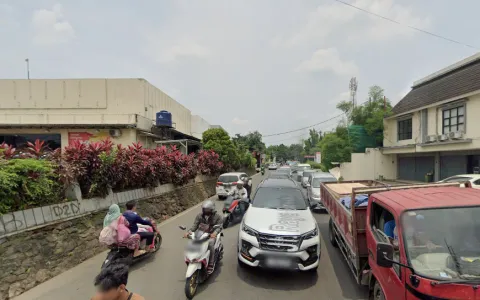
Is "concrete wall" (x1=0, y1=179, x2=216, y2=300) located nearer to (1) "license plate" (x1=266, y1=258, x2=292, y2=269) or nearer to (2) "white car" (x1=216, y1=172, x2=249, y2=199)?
(1) "license plate" (x1=266, y1=258, x2=292, y2=269)

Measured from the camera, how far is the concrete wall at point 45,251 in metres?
4.24

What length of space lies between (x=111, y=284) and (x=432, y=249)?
9.83ft

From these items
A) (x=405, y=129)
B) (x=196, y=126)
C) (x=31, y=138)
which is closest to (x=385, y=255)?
(x=31, y=138)

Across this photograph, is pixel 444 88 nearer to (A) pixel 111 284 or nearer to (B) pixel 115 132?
(B) pixel 115 132

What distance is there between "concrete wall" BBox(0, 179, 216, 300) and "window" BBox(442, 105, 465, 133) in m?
20.6

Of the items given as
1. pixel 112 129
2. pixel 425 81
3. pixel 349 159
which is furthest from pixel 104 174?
pixel 349 159

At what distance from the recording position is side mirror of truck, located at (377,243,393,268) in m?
2.65

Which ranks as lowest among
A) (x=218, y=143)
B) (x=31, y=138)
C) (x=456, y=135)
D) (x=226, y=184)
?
(x=226, y=184)

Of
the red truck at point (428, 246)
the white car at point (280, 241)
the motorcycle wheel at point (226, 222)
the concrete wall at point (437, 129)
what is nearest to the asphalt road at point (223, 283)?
the white car at point (280, 241)

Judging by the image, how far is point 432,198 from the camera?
125 inches

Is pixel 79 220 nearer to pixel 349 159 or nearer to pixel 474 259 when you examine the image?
pixel 474 259

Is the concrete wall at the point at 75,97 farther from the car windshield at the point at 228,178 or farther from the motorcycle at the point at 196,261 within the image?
the motorcycle at the point at 196,261

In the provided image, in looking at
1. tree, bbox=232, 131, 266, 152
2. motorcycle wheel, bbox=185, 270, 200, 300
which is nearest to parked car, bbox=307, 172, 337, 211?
motorcycle wheel, bbox=185, 270, 200, 300

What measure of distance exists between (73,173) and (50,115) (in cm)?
1457
